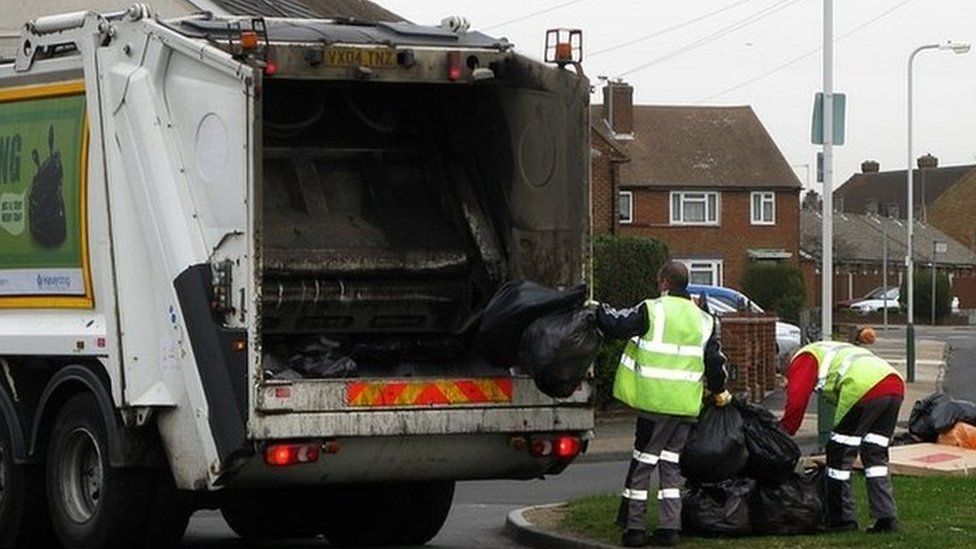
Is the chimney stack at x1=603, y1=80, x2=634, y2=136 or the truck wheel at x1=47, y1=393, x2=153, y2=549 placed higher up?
the chimney stack at x1=603, y1=80, x2=634, y2=136

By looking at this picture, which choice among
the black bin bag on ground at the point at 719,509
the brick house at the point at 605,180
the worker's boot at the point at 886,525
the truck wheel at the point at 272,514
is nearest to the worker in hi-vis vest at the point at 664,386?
the black bin bag on ground at the point at 719,509

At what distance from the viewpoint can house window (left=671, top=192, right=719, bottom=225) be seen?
6338cm

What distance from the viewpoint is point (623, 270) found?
2305 centimetres

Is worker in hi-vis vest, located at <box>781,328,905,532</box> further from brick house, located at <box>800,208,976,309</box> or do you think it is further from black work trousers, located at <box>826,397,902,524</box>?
brick house, located at <box>800,208,976,309</box>

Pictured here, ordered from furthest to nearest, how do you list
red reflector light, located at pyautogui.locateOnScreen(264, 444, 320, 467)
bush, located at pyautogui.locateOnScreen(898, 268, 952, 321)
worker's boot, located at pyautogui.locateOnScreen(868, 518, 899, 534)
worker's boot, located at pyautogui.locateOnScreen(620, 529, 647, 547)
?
bush, located at pyautogui.locateOnScreen(898, 268, 952, 321) < worker's boot, located at pyautogui.locateOnScreen(868, 518, 899, 534) < worker's boot, located at pyautogui.locateOnScreen(620, 529, 647, 547) < red reflector light, located at pyautogui.locateOnScreen(264, 444, 320, 467)

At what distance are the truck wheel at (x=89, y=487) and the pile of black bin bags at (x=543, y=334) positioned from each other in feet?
6.39

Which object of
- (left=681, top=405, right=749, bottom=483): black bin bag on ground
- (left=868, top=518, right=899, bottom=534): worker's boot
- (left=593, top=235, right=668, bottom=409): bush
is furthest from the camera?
(left=593, top=235, right=668, bottom=409): bush

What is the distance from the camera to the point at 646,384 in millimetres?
11062

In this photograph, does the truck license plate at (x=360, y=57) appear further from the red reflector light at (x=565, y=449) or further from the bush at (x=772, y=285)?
the bush at (x=772, y=285)

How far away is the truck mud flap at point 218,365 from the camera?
9.76 m

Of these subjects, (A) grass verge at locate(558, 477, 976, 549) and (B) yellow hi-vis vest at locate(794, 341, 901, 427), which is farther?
(B) yellow hi-vis vest at locate(794, 341, 901, 427)

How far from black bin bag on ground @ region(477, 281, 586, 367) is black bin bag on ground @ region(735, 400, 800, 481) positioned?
1.35 metres

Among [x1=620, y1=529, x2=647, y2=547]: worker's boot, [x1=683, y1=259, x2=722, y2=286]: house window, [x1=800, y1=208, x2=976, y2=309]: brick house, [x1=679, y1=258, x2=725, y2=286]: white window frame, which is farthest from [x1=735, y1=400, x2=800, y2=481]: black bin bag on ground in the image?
[x1=800, y1=208, x2=976, y2=309]: brick house

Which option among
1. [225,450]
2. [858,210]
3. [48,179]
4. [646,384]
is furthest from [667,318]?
[858,210]
